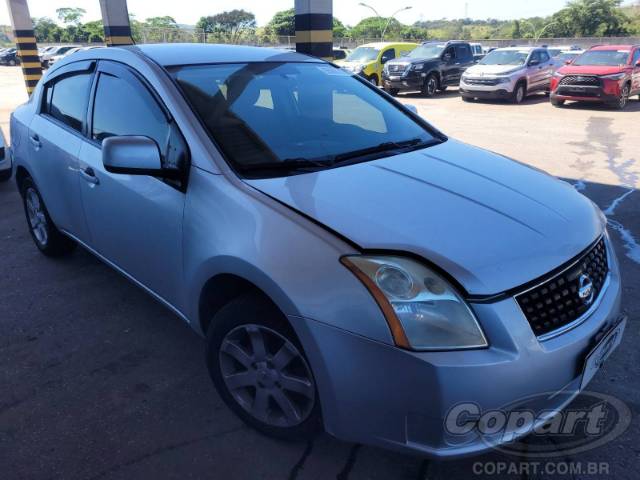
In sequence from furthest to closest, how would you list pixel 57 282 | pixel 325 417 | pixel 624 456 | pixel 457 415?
1. pixel 57 282
2. pixel 624 456
3. pixel 325 417
4. pixel 457 415

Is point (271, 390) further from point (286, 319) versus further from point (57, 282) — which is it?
point (57, 282)

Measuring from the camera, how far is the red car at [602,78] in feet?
42.8

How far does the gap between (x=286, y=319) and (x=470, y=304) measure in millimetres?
707

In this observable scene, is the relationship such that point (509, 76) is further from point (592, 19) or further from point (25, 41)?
point (592, 19)

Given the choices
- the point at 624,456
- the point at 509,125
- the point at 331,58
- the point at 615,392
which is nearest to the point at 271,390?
the point at 624,456

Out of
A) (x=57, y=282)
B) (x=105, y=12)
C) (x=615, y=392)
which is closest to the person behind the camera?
(x=615, y=392)

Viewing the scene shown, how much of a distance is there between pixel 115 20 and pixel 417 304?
15874 mm

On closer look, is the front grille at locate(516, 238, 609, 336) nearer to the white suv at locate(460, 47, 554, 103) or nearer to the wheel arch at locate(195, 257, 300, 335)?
the wheel arch at locate(195, 257, 300, 335)

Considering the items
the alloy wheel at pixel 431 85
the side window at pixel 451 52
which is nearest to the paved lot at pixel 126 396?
the alloy wheel at pixel 431 85

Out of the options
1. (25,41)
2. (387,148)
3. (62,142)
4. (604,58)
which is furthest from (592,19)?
(62,142)

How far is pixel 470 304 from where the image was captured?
1745 mm

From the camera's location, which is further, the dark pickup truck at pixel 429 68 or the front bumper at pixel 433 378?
the dark pickup truck at pixel 429 68

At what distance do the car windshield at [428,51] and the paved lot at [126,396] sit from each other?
14.3 meters

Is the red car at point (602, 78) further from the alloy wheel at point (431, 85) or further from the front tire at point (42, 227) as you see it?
the front tire at point (42, 227)
